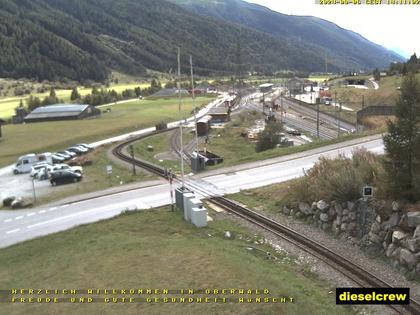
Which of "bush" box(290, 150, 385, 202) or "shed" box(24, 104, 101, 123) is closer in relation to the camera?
"bush" box(290, 150, 385, 202)

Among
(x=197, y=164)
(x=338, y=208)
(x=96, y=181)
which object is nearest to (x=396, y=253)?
(x=338, y=208)

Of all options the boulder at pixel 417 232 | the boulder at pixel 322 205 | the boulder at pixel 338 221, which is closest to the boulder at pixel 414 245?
the boulder at pixel 417 232

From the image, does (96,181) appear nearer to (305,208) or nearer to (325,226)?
(305,208)

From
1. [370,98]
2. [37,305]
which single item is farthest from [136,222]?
[370,98]

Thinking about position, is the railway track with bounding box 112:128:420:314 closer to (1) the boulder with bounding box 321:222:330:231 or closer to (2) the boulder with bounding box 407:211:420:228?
(1) the boulder with bounding box 321:222:330:231

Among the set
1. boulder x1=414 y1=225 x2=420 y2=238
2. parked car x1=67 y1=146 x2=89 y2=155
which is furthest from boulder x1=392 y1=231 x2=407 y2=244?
parked car x1=67 y1=146 x2=89 y2=155

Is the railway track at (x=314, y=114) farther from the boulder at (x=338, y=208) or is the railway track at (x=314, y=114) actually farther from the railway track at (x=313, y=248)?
the boulder at (x=338, y=208)
